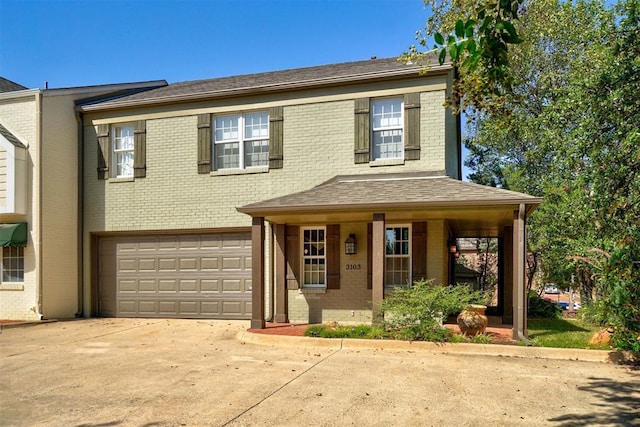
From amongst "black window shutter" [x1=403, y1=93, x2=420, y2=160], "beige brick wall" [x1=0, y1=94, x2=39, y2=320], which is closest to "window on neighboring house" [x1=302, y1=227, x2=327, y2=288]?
"black window shutter" [x1=403, y1=93, x2=420, y2=160]

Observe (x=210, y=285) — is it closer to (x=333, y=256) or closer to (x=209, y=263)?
(x=209, y=263)

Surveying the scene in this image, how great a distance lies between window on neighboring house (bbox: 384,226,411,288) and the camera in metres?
11.5

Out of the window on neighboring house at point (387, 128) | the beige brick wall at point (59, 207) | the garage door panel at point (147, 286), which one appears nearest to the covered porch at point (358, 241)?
the window on neighboring house at point (387, 128)

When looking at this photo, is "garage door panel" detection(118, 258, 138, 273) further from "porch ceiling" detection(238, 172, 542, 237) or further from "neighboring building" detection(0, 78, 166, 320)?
"porch ceiling" detection(238, 172, 542, 237)

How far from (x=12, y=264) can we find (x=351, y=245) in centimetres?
910

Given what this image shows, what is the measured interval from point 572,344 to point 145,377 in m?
7.20

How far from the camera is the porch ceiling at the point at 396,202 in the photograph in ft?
30.4

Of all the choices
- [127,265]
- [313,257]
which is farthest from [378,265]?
[127,265]

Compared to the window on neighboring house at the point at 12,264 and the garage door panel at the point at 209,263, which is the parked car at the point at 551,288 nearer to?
the garage door panel at the point at 209,263

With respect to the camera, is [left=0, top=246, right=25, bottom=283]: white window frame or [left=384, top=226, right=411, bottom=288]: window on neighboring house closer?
[left=384, top=226, right=411, bottom=288]: window on neighboring house

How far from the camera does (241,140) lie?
41.9 ft

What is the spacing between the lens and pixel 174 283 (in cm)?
1323

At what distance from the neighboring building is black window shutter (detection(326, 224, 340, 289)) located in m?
7.22

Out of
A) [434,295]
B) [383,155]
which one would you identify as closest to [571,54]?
[383,155]
